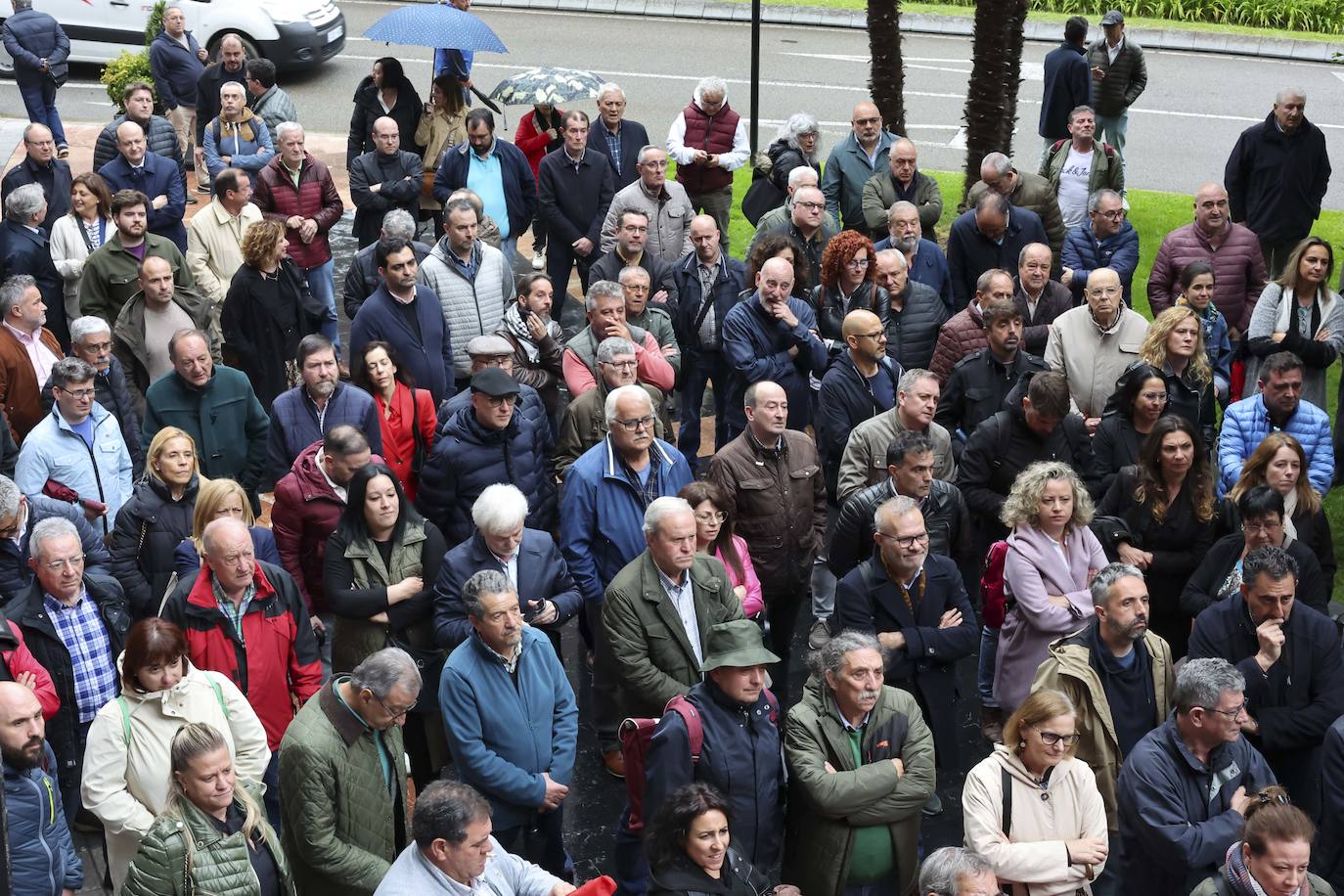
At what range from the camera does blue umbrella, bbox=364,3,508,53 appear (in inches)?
560

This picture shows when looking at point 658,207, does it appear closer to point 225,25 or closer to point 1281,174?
point 1281,174

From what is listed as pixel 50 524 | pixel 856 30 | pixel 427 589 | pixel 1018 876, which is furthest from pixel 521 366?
pixel 856 30

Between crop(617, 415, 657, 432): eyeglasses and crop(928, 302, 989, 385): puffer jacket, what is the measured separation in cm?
268

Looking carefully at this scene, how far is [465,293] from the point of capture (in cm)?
1120

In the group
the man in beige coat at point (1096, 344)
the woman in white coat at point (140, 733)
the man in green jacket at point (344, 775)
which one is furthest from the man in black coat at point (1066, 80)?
the woman in white coat at point (140, 733)

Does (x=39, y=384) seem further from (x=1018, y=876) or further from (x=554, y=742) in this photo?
(x=1018, y=876)

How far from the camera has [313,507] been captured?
846cm

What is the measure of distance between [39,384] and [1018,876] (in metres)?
6.97

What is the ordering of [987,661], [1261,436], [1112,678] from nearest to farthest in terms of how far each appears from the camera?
[1112,678] < [987,661] < [1261,436]

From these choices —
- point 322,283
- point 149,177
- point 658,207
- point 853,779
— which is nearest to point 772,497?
point 853,779

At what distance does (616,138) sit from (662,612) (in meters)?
7.22

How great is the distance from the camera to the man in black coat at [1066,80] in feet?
53.7

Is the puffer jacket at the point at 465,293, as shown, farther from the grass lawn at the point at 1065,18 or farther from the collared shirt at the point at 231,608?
the grass lawn at the point at 1065,18

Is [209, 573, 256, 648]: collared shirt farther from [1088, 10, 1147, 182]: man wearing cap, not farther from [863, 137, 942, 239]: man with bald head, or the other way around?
[1088, 10, 1147, 182]: man wearing cap
